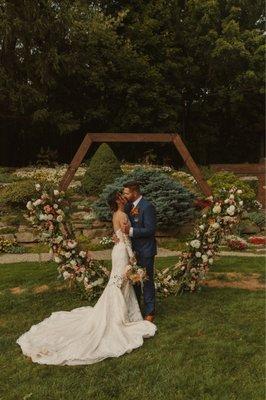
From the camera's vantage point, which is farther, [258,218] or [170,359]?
[258,218]

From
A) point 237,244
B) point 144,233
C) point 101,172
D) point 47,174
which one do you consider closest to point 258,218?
point 237,244

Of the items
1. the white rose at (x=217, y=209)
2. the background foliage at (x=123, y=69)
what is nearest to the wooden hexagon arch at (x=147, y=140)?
the white rose at (x=217, y=209)

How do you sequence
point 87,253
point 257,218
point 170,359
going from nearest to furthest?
1. point 170,359
2. point 87,253
3. point 257,218

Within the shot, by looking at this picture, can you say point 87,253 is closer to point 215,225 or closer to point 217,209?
point 215,225

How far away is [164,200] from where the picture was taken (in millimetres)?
16766

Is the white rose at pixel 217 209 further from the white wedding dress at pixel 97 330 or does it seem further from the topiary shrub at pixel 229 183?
the topiary shrub at pixel 229 183

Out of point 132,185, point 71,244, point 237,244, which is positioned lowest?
point 237,244

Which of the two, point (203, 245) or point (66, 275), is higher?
point (203, 245)

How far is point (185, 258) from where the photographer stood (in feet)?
35.0

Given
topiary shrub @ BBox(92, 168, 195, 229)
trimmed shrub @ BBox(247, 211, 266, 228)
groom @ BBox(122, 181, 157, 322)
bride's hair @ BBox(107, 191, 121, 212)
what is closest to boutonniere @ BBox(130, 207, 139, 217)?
groom @ BBox(122, 181, 157, 322)

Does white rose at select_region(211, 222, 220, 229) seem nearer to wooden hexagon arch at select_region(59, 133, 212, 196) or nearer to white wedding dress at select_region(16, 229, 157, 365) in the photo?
white wedding dress at select_region(16, 229, 157, 365)

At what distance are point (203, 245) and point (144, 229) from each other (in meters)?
2.22

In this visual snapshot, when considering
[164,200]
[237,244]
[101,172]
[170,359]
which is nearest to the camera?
[170,359]

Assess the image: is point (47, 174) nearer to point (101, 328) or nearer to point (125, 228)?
point (125, 228)
